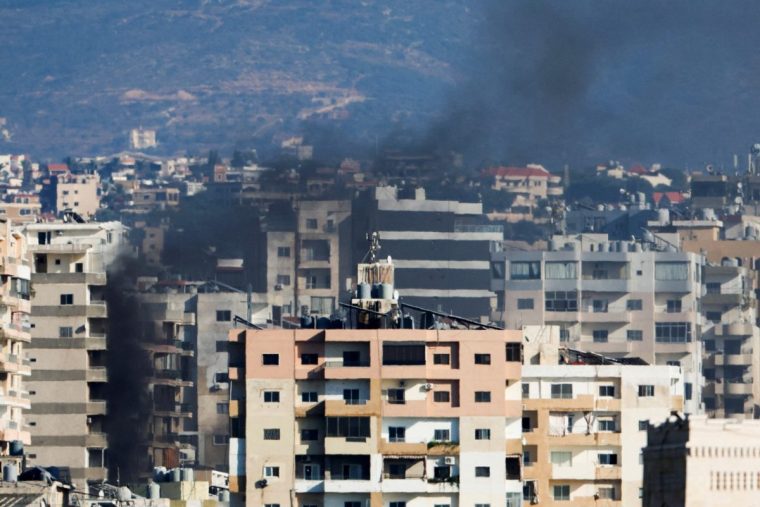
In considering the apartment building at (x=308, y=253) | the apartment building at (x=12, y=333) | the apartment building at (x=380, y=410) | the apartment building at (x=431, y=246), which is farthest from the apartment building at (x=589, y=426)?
the apartment building at (x=431, y=246)

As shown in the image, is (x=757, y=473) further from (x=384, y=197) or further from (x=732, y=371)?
(x=384, y=197)

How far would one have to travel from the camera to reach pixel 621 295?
561 ft

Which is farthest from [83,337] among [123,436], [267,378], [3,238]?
[267,378]

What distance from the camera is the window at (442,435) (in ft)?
312

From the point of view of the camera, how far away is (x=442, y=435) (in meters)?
95.2

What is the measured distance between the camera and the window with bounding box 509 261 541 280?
177 metres

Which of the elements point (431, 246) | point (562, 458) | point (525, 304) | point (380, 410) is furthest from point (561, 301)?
point (380, 410)

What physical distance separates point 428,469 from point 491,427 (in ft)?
6.32

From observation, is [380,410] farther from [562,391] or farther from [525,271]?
[525,271]

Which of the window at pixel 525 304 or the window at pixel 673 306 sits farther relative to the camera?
the window at pixel 525 304

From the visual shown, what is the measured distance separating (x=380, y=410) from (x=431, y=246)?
9326cm

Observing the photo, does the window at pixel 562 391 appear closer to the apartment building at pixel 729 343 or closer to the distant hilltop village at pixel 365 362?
the distant hilltop village at pixel 365 362

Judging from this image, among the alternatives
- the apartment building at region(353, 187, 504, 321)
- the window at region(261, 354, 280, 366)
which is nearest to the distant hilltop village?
the window at region(261, 354, 280, 366)

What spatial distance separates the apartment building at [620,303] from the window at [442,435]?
69.0 metres
